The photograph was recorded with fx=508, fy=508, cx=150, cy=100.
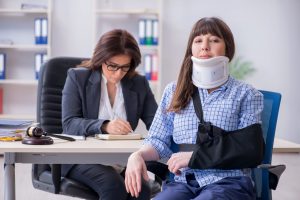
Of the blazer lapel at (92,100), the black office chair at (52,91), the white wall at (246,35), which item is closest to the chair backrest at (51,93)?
the black office chair at (52,91)

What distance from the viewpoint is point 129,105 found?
2.54 m

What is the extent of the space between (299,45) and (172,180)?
4740mm

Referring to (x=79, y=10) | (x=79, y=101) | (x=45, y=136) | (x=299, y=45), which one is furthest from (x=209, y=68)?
(x=299, y=45)

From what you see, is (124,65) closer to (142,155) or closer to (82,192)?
(82,192)

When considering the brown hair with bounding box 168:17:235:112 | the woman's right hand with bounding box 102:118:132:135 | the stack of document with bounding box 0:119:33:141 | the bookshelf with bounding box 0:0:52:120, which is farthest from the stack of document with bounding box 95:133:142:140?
the bookshelf with bounding box 0:0:52:120

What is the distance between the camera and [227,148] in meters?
1.60

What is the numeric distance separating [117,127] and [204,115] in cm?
64

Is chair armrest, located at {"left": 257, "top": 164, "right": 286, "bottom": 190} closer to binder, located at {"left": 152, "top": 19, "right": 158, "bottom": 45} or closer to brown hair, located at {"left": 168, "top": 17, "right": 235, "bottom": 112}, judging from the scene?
brown hair, located at {"left": 168, "top": 17, "right": 235, "bottom": 112}

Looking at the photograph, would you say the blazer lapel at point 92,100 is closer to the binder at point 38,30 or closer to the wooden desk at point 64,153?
the wooden desk at point 64,153

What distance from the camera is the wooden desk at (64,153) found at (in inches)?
73.8

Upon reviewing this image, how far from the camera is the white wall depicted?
571 centimetres

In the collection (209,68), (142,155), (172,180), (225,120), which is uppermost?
(209,68)

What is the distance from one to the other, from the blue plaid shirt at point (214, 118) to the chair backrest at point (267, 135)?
0.38 feet

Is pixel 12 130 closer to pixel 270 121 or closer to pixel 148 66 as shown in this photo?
pixel 270 121
